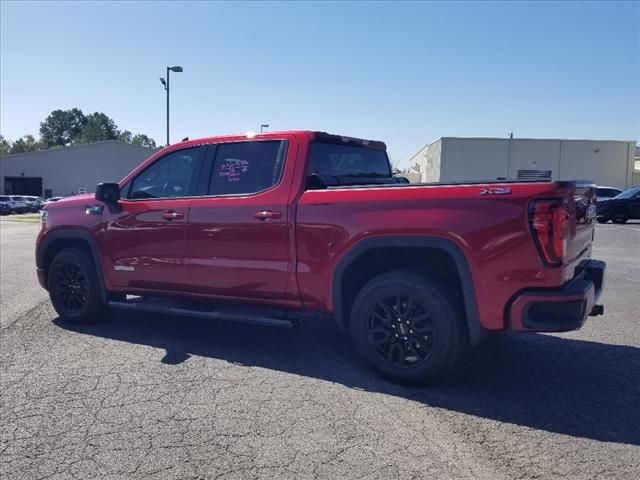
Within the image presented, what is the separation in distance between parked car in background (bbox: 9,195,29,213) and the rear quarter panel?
47804mm

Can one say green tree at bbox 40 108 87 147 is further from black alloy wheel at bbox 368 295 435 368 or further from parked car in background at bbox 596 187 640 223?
black alloy wheel at bbox 368 295 435 368

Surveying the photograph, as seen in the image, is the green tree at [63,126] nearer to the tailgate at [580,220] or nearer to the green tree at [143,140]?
the green tree at [143,140]

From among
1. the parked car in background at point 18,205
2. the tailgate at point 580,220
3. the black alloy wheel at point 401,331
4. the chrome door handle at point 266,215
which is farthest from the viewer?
the parked car in background at point 18,205

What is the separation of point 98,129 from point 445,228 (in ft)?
438

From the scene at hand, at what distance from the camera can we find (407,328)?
171 inches

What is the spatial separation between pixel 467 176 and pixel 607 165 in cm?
1136

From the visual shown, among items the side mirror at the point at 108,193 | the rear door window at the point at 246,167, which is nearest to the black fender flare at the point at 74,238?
the side mirror at the point at 108,193

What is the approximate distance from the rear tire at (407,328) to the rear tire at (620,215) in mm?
23827

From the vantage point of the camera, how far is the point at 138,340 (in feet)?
18.8

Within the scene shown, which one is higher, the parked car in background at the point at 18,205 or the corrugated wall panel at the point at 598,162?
the corrugated wall panel at the point at 598,162

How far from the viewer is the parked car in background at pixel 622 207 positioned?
24.6 metres

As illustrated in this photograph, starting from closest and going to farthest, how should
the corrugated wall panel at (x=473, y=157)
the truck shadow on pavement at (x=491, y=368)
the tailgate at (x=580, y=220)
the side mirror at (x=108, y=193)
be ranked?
the truck shadow on pavement at (x=491, y=368) < the tailgate at (x=580, y=220) < the side mirror at (x=108, y=193) < the corrugated wall panel at (x=473, y=157)

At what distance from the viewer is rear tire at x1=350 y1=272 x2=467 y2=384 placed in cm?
418

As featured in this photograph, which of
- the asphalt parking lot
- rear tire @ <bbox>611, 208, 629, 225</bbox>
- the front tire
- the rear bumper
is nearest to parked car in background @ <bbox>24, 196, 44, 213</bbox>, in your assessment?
rear tire @ <bbox>611, 208, 629, 225</bbox>
